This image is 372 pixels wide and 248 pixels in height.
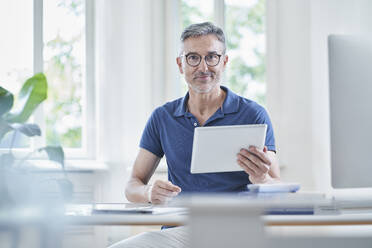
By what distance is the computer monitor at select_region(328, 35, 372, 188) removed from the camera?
1.08 metres

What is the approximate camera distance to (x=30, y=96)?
255 centimetres

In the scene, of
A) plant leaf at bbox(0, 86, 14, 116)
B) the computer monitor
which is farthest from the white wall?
the computer monitor

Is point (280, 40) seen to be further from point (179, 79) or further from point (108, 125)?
point (108, 125)

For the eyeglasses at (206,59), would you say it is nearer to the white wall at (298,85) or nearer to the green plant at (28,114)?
the green plant at (28,114)

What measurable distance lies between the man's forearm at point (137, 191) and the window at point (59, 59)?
169 cm

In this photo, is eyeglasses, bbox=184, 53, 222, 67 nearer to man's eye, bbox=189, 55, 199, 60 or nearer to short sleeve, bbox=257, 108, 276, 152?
man's eye, bbox=189, 55, 199, 60

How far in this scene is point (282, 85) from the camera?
3.59 metres

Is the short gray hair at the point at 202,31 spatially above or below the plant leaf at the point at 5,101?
above

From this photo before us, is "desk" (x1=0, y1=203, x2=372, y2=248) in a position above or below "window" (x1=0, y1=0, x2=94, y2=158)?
below

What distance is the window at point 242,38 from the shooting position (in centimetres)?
374

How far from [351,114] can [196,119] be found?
0.94 m

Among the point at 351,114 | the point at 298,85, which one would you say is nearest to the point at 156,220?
the point at 351,114

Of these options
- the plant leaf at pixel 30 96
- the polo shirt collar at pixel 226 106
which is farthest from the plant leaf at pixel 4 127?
the polo shirt collar at pixel 226 106

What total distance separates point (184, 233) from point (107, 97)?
77.7 inches
